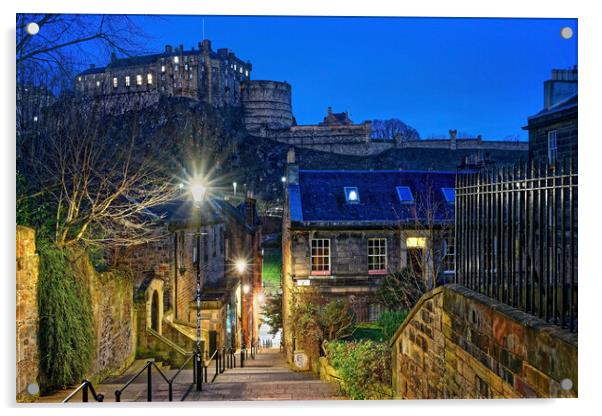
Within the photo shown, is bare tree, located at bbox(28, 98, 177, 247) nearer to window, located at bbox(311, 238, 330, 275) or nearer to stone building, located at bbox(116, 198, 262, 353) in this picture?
stone building, located at bbox(116, 198, 262, 353)

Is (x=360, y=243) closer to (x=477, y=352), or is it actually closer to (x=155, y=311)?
(x=155, y=311)

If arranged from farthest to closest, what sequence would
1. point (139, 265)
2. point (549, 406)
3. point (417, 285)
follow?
point (139, 265) < point (417, 285) < point (549, 406)

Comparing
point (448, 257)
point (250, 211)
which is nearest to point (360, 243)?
point (448, 257)

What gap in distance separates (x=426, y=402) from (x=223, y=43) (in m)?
4.74

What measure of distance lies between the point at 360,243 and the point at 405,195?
209 cm

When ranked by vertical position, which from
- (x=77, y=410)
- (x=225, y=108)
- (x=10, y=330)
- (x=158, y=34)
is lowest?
(x=77, y=410)

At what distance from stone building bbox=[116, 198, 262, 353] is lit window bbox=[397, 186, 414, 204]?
4576 millimetres

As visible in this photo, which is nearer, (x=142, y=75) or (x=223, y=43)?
(x=223, y=43)

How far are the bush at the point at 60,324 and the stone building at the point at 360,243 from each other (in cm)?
459

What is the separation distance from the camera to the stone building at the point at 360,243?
424 inches

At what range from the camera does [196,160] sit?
11758mm

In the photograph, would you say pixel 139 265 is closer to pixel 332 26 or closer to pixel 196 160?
pixel 196 160

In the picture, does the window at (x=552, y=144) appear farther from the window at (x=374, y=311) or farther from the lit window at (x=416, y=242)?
the window at (x=374, y=311)
